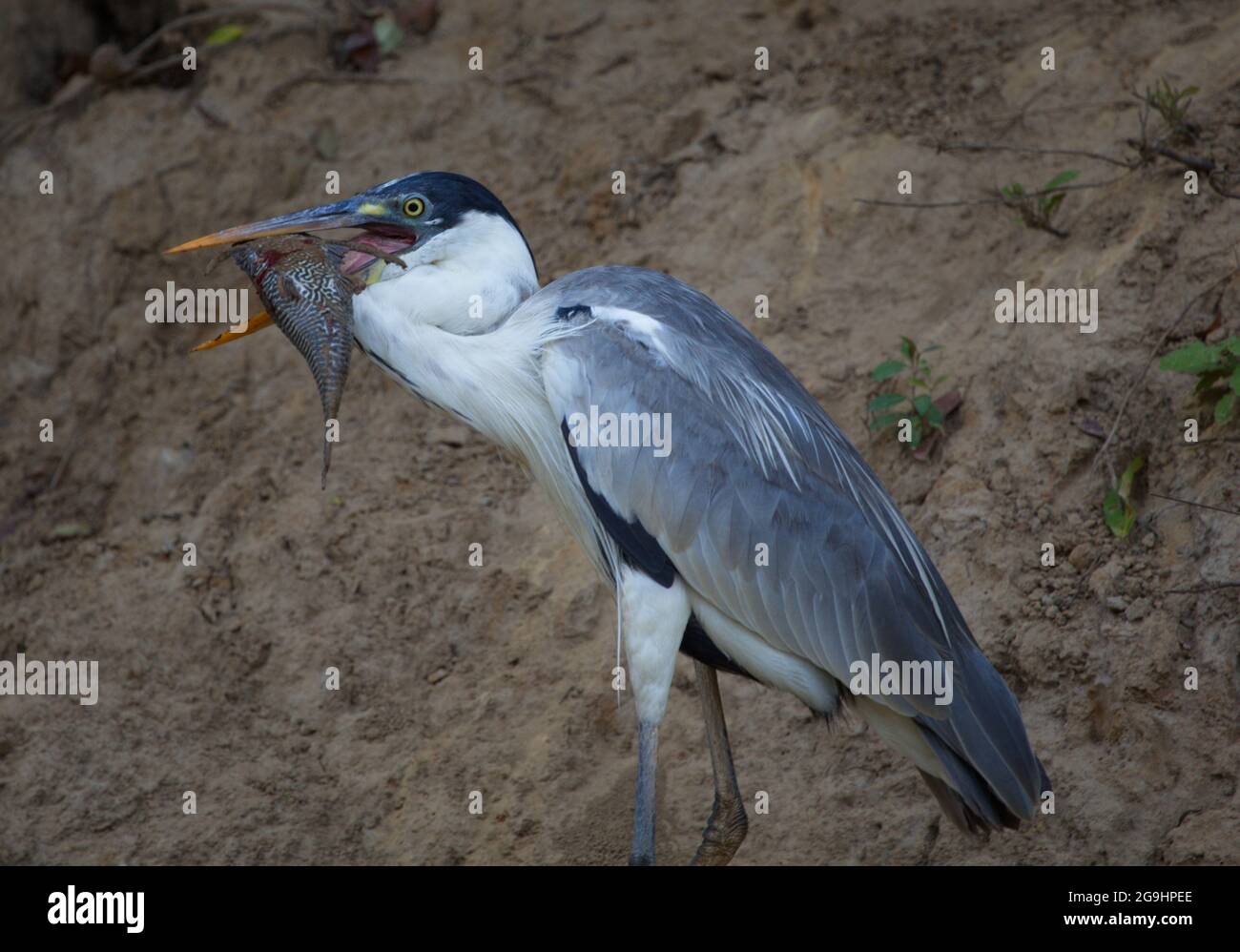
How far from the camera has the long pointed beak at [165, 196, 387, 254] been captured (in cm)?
424

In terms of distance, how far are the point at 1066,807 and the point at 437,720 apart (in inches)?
88.1

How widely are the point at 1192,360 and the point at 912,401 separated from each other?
1033 mm

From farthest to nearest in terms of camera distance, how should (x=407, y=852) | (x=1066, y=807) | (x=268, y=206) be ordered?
(x=268, y=206) < (x=407, y=852) < (x=1066, y=807)

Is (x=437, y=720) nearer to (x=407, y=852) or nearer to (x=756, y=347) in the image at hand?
(x=407, y=852)

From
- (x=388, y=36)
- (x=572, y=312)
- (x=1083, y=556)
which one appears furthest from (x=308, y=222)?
(x=388, y=36)

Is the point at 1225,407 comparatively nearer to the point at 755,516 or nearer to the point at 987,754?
the point at 987,754

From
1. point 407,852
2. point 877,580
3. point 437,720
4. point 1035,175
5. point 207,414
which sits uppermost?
point 1035,175

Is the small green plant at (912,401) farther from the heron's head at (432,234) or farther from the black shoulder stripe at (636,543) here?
the heron's head at (432,234)

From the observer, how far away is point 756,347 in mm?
4672

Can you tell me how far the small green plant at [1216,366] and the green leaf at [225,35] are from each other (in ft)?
16.5

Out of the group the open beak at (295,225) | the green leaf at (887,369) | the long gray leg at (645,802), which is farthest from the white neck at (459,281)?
the green leaf at (887,369)

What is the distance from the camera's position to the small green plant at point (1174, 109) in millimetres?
5387

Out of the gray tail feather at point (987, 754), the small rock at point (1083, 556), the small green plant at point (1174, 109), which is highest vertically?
the small green plant at point (1174, 109)

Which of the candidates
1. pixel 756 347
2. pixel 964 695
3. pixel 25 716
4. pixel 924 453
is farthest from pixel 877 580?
pixel 25 716
